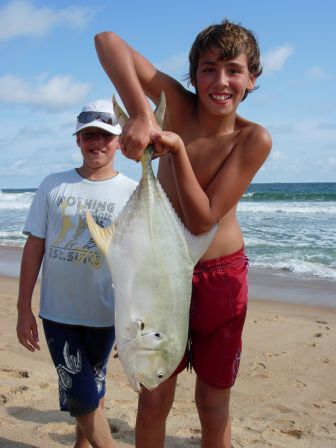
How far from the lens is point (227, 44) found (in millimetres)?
2199

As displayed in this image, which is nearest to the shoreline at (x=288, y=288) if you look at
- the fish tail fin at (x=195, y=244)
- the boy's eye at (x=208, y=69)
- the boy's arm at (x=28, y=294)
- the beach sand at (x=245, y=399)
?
the beach sand at (x=245, y=399)

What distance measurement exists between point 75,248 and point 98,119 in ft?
2.16

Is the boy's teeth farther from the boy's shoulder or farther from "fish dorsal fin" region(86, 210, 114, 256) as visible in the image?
"fish dorsal fin" region(86, 210, 114, 256)

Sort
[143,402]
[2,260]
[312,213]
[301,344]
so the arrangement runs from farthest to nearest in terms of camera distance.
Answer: [312,213]
[2,260]
[301,344]
[143,402]

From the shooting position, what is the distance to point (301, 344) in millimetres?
5426

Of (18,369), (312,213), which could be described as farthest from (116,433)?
(312,213)

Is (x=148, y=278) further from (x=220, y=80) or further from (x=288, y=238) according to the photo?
(x=288, y=238)

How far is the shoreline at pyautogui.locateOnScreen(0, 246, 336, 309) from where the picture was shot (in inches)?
296

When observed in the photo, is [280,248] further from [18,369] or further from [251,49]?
[251,49]

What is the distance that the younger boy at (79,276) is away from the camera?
103 inches

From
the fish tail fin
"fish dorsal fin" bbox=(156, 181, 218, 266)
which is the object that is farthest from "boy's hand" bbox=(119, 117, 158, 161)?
the fish tail fin

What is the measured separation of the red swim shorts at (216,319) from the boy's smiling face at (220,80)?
662 mm

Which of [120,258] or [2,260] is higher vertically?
[120,258]

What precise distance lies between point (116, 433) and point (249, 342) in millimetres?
2397
